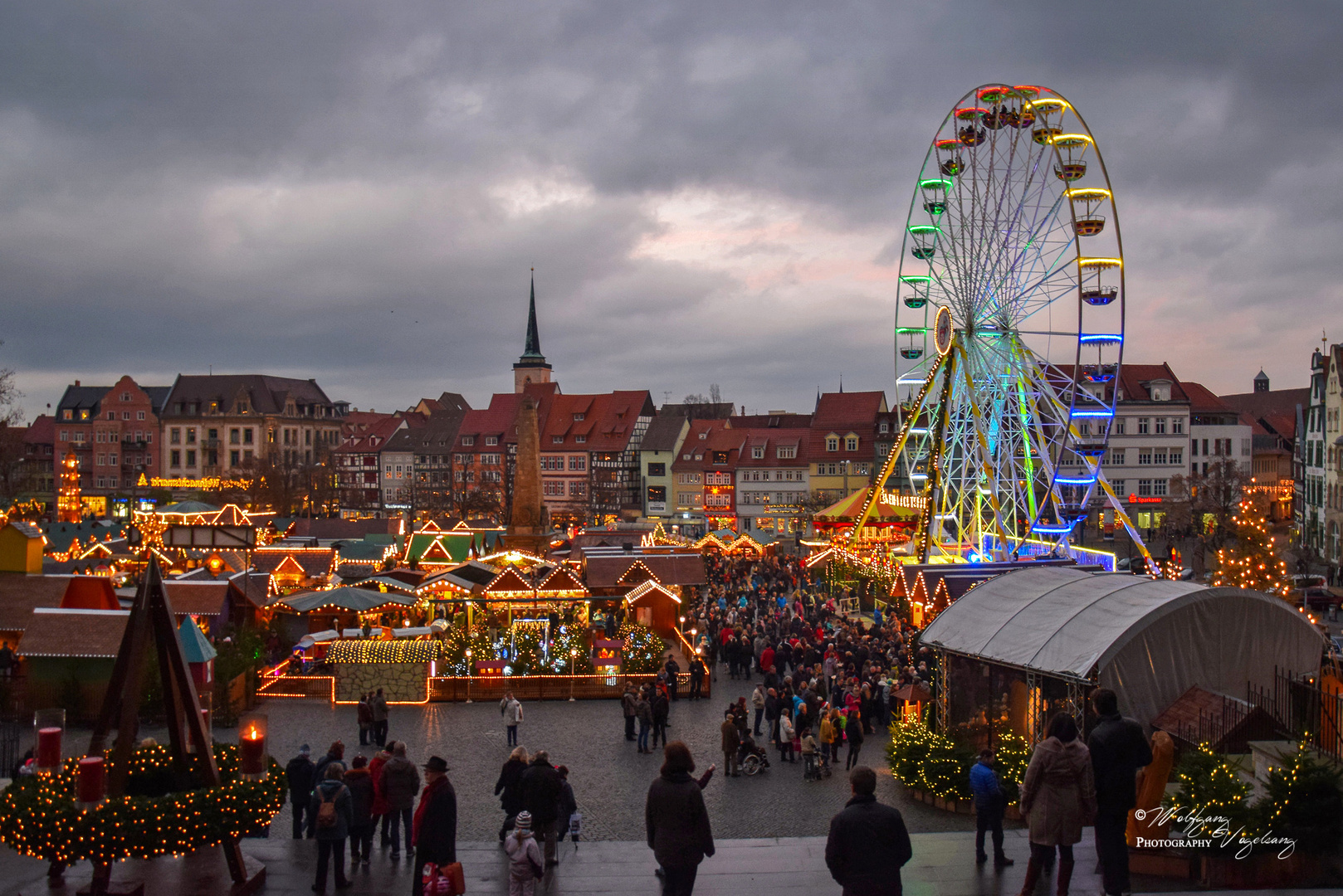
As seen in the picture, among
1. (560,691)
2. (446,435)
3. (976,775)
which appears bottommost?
(560,691)

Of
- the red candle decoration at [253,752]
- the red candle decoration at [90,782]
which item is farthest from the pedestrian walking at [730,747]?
the red candle decoration at [90,782]

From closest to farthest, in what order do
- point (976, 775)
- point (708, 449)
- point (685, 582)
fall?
point (976, 775), point (685, 582), point (708, 449)

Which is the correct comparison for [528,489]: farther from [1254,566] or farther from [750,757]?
[750,757]

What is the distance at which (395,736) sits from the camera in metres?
18.8

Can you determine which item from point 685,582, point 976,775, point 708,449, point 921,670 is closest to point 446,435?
point 708,449

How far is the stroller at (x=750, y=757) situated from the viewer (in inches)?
635

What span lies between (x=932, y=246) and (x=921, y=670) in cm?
1688

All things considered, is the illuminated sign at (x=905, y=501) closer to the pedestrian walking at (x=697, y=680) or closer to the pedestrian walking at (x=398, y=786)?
the pedestrian walking at (x=697, y=680)

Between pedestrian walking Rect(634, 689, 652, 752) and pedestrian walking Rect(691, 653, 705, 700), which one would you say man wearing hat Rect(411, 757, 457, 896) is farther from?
pedestrian walking Rect(691, 653, 705, 700)

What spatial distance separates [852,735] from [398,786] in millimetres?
7751

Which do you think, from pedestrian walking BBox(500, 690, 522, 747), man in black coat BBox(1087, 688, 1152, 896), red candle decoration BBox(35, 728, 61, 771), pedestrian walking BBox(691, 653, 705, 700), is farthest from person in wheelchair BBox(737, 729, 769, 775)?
red candle decoration BBox(35, 728, 61, 771)

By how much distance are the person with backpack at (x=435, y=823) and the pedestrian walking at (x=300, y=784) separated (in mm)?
3760

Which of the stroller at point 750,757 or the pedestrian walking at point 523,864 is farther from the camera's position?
the stroller at point 750,757

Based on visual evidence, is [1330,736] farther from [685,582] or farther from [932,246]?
[932,246]
